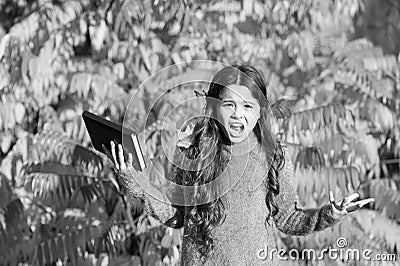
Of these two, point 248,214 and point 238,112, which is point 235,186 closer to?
point 248,214

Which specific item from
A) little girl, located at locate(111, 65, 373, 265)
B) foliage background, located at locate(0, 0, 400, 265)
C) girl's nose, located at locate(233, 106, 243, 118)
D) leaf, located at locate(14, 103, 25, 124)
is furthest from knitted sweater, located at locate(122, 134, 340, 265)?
leaf, located at locate(14, 103, 25, 124)

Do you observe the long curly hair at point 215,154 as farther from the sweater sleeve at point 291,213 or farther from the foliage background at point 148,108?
the foliage background at point 148,108

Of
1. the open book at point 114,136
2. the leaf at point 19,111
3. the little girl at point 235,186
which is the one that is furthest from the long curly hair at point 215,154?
the leaf at point 19,111

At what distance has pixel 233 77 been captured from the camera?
213cm

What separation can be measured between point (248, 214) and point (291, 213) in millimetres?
154

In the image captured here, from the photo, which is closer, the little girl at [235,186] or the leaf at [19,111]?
the little girl at [235,186]

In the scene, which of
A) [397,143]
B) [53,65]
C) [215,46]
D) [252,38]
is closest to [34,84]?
[53,65]

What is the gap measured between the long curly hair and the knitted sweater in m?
0.02

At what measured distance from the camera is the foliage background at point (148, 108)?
3.30 meters

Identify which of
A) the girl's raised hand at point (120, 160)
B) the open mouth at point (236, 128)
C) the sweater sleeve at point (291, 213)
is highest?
the open mouth at point (236, 128)

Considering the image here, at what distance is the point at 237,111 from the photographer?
6.86ft

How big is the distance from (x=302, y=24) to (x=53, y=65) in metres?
1.34

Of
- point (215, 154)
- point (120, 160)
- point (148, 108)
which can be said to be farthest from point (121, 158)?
point (148, 108)

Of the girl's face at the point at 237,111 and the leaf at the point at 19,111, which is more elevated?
the leaf at the point at 19,111
